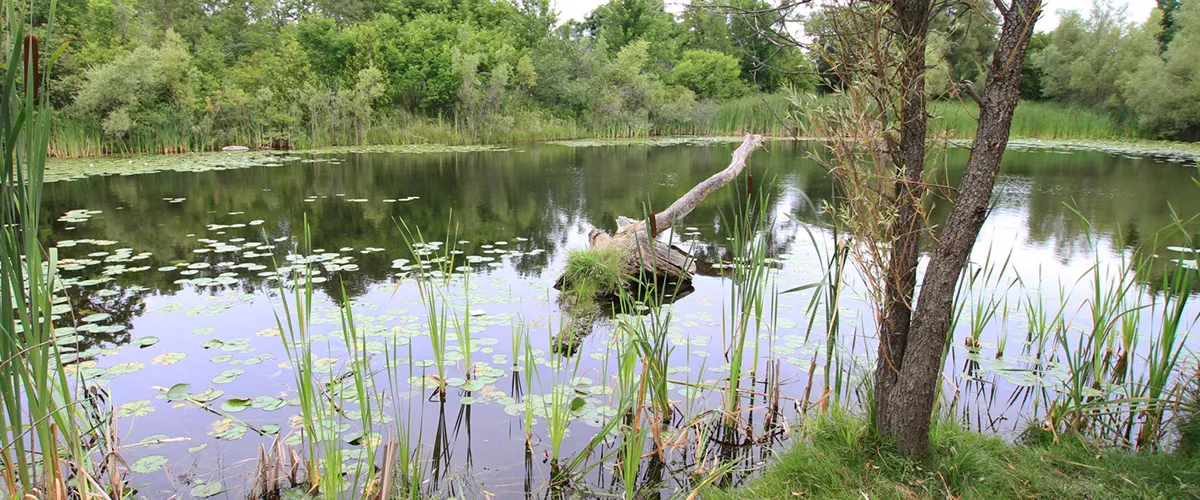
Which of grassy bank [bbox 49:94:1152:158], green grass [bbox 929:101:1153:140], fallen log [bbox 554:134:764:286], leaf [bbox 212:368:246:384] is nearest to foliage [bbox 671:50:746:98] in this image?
grassy bank [bbox 49:94:1152:158]

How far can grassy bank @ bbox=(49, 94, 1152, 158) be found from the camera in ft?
50.1

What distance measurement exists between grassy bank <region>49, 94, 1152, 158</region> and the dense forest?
0.18ft

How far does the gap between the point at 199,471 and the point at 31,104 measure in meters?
1.68

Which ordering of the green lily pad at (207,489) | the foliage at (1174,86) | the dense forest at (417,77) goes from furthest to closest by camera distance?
1. the foliage at (1174,86)
2. the dense forest at (417,77)
3. the green lily pad at (207,489)

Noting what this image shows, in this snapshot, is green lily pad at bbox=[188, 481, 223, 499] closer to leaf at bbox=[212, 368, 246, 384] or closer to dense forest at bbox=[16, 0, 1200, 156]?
leaf at bbox=[212, 368, 246, 384]

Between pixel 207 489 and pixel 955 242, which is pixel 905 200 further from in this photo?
pixel 207 489

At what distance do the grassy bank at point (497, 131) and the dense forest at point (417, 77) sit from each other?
0.06 metres

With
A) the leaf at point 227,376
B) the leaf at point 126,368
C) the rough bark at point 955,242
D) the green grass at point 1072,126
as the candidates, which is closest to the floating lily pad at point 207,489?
the leaf at point 227,376

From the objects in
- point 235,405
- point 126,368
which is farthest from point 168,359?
point 235,405

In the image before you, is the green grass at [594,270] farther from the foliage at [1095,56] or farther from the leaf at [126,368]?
the foliage at [1095,56]

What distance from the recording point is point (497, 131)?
2256 cm

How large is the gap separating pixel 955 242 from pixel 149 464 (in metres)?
3.15

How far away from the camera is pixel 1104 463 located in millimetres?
2432

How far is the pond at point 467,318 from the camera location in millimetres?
2916
